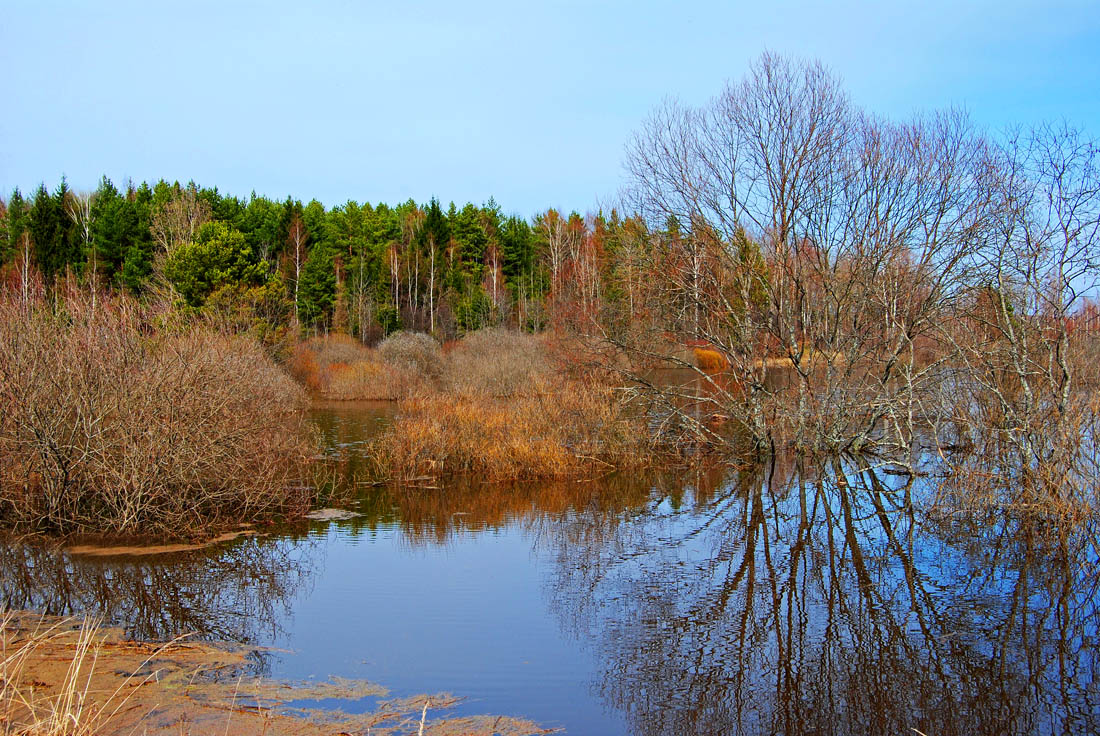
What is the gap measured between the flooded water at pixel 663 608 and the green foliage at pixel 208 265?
20909mm

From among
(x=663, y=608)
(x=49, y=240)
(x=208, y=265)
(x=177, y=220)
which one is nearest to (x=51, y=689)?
(x=663, y=608)

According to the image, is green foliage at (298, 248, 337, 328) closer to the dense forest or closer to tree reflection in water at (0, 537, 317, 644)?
the dense forest

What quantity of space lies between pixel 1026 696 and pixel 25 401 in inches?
462

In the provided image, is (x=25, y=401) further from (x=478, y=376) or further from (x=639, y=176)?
(x=478, y=376)

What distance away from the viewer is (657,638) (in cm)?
853

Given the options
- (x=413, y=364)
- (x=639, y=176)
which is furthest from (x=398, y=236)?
(x=639, y=176)

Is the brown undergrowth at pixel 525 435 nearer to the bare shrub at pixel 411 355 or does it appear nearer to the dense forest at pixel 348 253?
the bare shrub at pixel 411 355

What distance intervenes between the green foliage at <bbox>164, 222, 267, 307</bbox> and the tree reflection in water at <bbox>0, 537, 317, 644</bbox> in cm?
2180

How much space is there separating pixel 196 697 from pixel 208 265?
28.0 metres

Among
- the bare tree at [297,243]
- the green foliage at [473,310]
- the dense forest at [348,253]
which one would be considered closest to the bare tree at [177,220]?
the dense forest at [348,253]

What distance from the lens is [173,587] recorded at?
10312 mm

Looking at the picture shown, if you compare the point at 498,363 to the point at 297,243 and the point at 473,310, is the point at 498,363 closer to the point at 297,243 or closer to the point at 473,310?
the point at 473,310

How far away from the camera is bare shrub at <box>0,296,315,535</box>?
11852mm

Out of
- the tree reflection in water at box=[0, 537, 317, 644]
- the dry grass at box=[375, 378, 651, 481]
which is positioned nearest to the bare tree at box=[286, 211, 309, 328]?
the dry grass at box=[375, 378, 651, 481]
